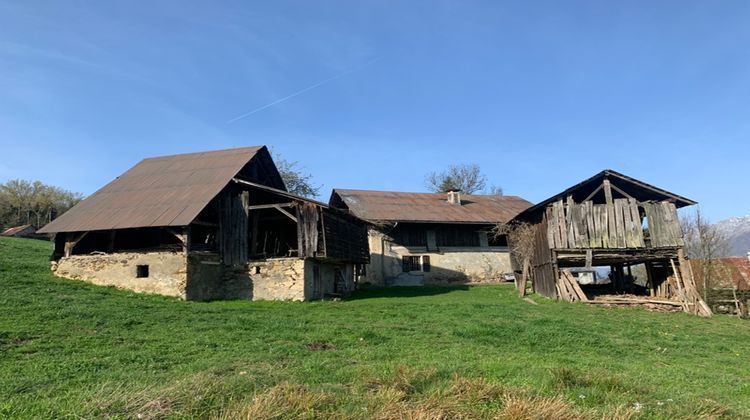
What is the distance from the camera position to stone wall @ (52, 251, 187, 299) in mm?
20406

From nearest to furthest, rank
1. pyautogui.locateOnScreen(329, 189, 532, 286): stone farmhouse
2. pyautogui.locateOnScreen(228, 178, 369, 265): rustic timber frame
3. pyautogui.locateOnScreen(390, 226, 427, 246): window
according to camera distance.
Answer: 1. pyautogui.locateOnScreen(228, 178, 369, 265): rustic timber frame
2. pyautogui.locateOnScreen(329, 189, 532, 286): stone farmhouse
3. pyautogui.locateOnScreen(390, 226, 427, 246): window

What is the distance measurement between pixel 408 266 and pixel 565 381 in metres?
26.4

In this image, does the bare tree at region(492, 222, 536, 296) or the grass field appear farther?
the bare tree at region(492, 222, 536, 296)

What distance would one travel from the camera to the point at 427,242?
34781mm

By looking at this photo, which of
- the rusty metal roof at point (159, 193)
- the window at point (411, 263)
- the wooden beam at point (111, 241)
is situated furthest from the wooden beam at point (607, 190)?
the wooden beam at point (111, 241)

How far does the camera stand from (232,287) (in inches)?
881

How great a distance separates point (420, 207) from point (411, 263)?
4737 mm

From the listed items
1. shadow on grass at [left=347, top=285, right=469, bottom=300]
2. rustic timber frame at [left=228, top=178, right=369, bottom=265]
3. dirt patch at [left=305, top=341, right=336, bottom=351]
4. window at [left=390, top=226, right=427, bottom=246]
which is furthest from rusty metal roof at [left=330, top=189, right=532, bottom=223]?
dirt patch at [left=305, top=341, right=336, bottom=351]

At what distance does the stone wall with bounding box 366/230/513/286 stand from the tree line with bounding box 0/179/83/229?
152 ft

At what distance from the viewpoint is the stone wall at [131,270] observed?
20406 mm

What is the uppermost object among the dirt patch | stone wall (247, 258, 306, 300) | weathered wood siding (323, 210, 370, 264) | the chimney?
the chimney

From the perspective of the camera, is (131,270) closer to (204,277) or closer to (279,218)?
(204,277)

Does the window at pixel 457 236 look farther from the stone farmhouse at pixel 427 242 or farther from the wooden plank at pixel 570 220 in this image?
the wooden plank at pixel 570 220

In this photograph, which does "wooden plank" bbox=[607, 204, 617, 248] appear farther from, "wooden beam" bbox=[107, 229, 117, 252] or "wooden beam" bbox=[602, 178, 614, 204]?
"wooden beam" bbox=[107, 229, 117, 252]
